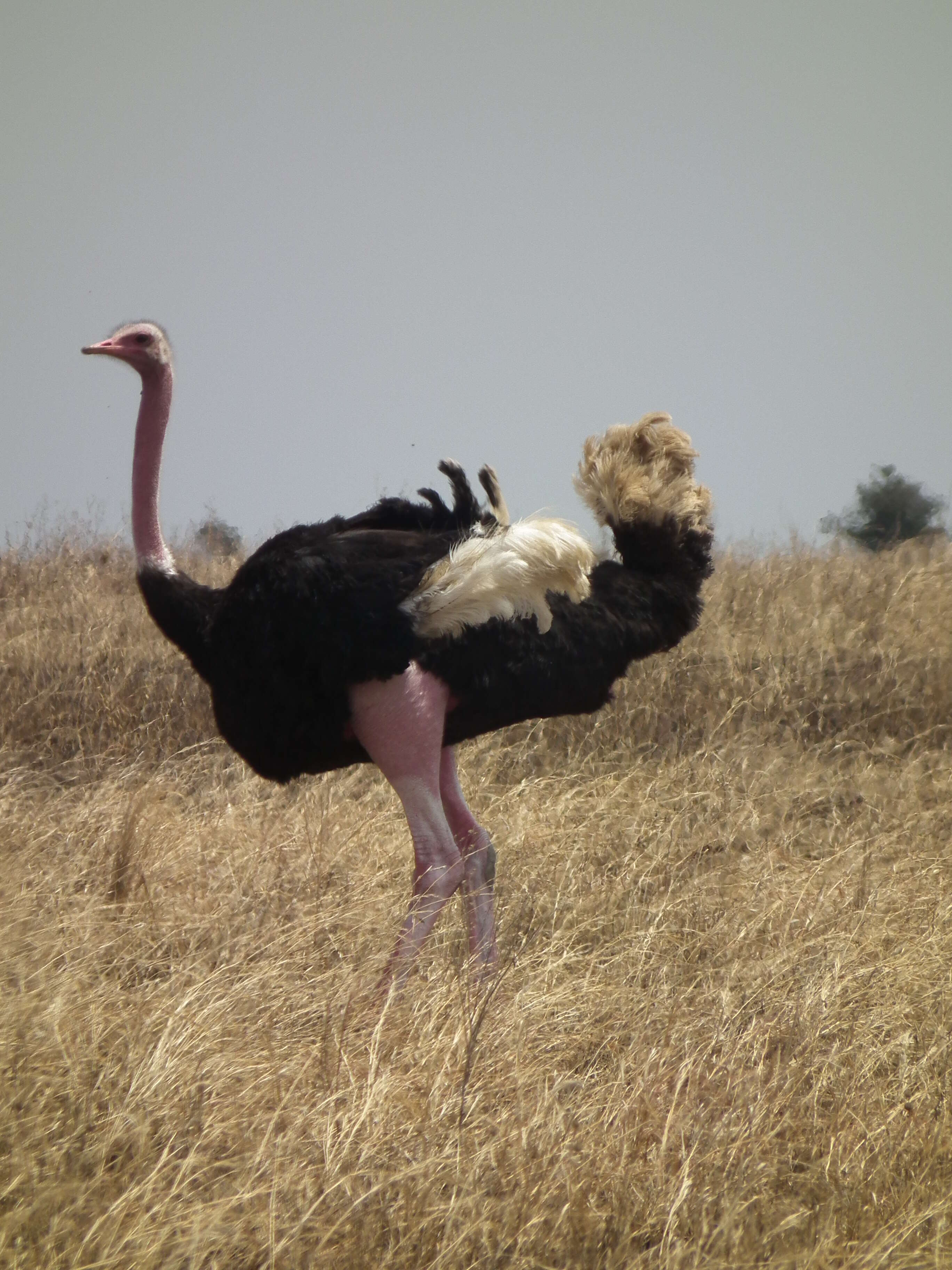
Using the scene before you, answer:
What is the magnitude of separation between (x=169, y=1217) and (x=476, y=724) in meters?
1.97

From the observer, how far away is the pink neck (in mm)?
3992

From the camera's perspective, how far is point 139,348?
14.3ft

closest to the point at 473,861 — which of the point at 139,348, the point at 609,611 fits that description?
the point at 609,611

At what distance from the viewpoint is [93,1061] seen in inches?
107

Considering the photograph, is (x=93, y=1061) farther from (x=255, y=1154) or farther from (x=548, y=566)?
(x=548, y=566)

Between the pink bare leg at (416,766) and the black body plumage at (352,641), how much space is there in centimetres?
5

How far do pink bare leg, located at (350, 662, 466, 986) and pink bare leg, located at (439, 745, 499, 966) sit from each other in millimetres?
101

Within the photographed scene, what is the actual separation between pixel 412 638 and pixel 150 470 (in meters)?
1.15

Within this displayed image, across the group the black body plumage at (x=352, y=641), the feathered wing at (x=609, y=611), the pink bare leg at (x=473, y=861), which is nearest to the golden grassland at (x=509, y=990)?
the pink bare leg at (x=473, y=861)

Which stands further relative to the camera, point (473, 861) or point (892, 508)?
point (892, 508)

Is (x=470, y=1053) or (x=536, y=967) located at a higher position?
(x=470, y=1053)

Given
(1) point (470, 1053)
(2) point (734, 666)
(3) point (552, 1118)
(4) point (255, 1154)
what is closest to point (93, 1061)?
(4) point (255, 1154)

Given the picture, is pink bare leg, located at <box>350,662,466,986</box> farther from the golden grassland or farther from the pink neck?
the pink neck

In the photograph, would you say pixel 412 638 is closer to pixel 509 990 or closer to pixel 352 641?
pixel 352 641
